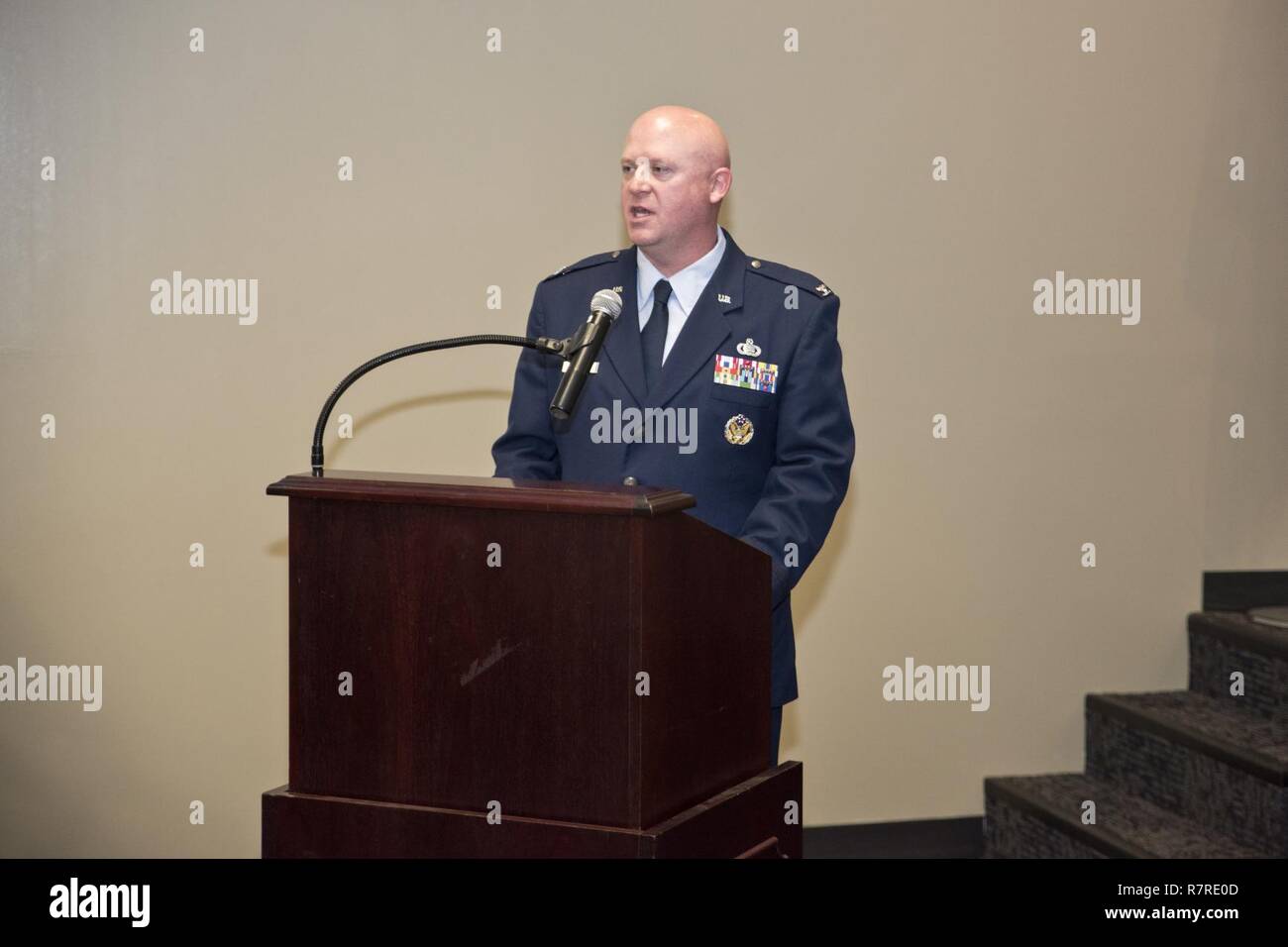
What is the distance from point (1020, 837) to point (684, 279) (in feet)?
7.16

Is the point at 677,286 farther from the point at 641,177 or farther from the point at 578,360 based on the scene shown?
the point at 578,360

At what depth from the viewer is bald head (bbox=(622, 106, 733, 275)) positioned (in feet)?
7.87

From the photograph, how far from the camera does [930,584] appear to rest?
13.2 feet

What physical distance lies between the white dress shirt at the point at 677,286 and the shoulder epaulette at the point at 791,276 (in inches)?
2.7

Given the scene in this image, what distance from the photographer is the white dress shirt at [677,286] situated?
2479 mm

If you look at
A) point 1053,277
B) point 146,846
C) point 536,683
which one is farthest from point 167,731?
point 1053,277

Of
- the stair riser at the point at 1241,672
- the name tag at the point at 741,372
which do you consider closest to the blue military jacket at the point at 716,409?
the name tag at the point at 741,372

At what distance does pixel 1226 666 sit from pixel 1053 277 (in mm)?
1184

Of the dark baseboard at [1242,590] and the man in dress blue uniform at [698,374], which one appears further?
the dark baseboard at [1242,590]

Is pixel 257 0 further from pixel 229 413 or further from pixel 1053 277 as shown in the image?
pixel 1053 277

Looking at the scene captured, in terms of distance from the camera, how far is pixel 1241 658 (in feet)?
12.9

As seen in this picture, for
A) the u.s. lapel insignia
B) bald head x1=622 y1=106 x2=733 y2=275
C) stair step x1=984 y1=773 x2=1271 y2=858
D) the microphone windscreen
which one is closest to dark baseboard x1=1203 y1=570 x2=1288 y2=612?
stair step x1=984 y1=773 x2=1271 y2=858

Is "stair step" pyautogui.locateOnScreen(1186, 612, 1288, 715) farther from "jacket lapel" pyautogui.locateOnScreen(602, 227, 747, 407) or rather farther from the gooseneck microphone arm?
the gooseneck microphone arm

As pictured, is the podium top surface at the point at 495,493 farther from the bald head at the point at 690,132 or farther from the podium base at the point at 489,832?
the bald head at the point at 690,132
